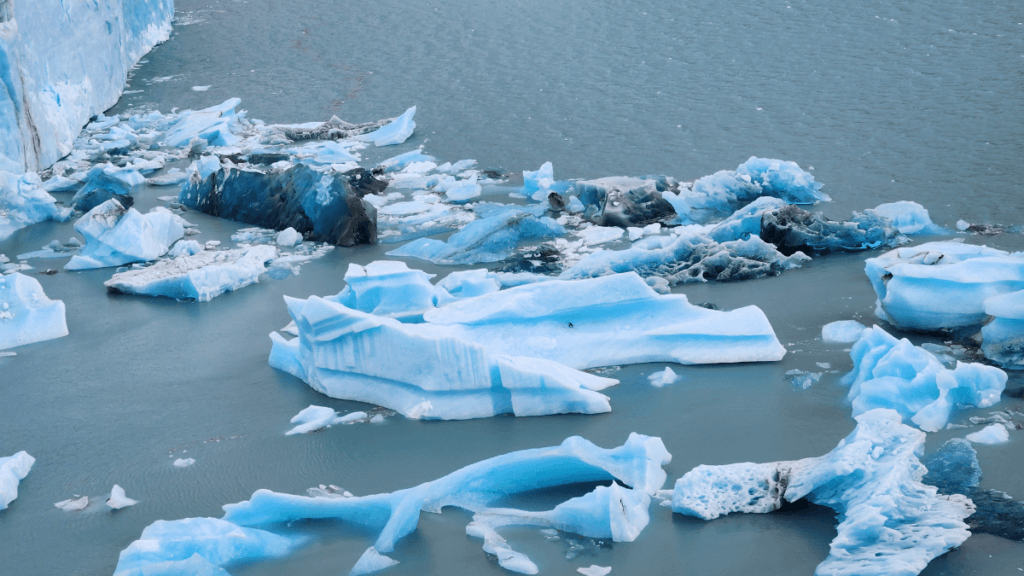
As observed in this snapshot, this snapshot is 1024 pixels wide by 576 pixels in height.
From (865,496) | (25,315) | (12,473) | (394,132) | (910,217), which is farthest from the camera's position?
(394,132)

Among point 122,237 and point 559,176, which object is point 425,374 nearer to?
point 122,237

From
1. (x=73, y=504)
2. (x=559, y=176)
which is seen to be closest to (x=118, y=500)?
(x=73, y=504)

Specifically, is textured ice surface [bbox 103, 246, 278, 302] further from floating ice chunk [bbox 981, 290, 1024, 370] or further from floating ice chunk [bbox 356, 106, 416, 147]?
floating ice chunk [bbox 981, 290, 1024, 370]

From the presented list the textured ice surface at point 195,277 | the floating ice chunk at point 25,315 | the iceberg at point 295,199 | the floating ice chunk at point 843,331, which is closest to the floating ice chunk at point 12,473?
the floating ice chunk at point 25,315

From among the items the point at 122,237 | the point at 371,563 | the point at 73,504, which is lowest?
the point at 122,237

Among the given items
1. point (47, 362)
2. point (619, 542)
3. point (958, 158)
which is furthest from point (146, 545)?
point (958, 158)

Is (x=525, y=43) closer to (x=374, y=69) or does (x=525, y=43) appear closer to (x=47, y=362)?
(x=374, y=69)
